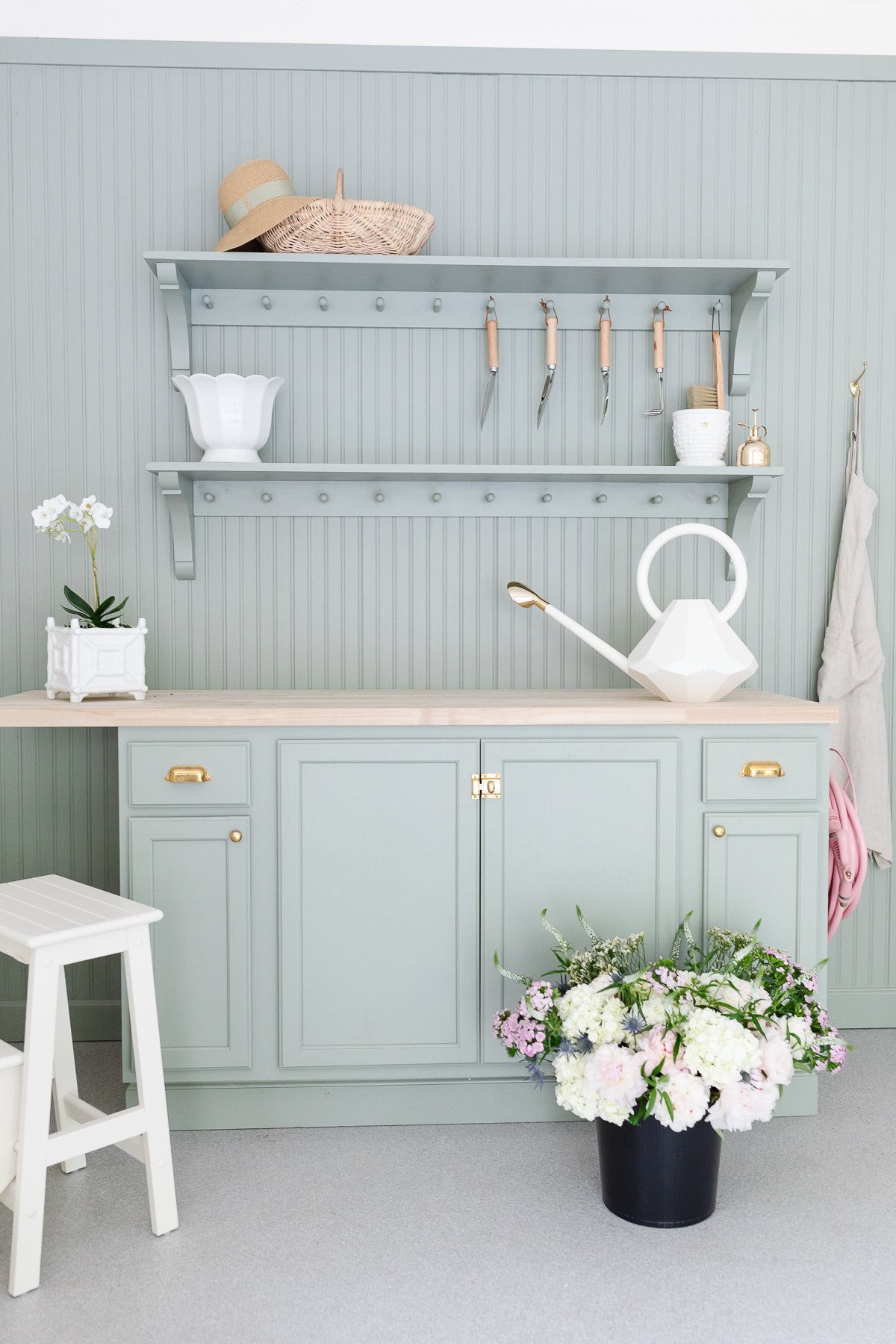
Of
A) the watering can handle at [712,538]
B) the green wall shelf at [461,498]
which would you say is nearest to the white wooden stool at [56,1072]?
the green wall shelf at [461,498]

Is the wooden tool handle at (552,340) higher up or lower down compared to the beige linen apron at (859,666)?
higher up

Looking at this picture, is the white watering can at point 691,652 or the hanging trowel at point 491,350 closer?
the white watering can at point 691,652

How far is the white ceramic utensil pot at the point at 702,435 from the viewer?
2.49 metres

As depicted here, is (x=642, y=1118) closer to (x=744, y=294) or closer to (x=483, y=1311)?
(x=483, y=1311)

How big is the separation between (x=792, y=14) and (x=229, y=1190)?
311cm

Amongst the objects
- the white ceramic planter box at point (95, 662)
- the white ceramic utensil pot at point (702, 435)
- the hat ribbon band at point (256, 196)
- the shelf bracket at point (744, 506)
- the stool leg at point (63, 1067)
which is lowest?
the stool leg at point (63, 1067)

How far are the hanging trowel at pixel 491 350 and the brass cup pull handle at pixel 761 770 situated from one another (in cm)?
108

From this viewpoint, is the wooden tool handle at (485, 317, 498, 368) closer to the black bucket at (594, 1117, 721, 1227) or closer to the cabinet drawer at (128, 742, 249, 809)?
the cabinet drawer at (128, 742, 249, 809)

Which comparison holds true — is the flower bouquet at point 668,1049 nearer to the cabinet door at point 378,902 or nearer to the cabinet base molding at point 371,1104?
the cabinet door at point 378,902

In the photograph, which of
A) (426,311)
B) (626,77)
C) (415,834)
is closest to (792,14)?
(626,77)

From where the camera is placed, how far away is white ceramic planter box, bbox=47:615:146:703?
223cm

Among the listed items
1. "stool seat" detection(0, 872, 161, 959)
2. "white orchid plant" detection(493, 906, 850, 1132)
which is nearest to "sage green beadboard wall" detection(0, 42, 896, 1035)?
"stool seat" detection(0, 872, 161, 959)

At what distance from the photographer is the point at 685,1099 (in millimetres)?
1718

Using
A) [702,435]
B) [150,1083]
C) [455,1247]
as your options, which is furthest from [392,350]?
[455,1247]
